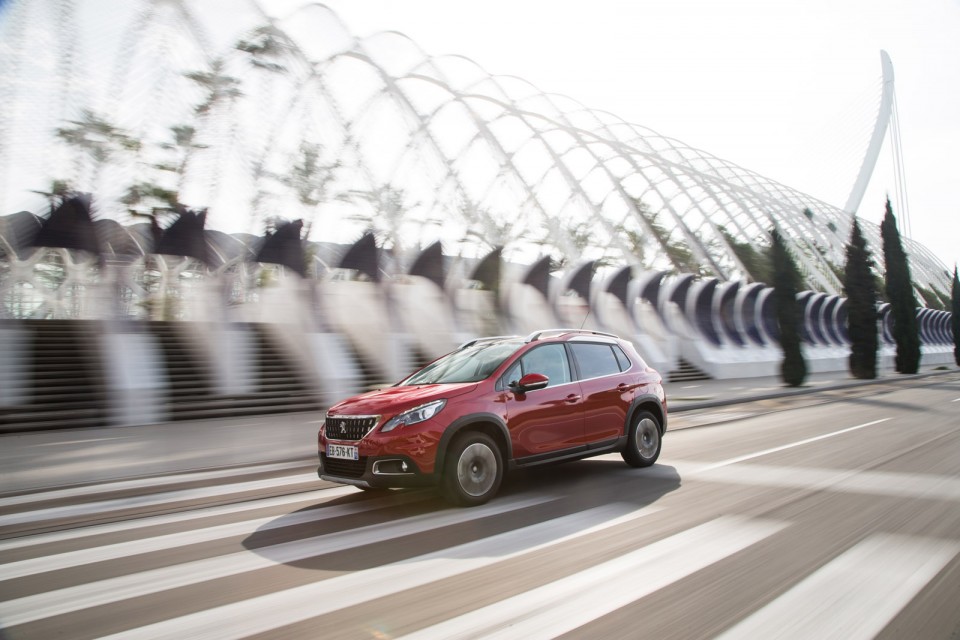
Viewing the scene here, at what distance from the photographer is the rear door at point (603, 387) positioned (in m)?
7.82

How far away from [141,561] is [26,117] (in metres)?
25.1

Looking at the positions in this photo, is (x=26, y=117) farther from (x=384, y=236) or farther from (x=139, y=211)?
(x=384, y=236)

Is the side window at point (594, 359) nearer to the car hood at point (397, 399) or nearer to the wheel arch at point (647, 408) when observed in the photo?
the wheel arch at point (647, 408)

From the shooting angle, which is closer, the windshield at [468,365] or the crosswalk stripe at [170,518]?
the crosswalk stripe at [170,518]

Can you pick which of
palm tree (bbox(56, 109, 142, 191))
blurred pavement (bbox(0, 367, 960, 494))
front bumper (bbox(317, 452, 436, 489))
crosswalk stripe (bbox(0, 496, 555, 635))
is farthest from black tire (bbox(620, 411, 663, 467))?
palm tree (bbox(56, 109, 142, 191))

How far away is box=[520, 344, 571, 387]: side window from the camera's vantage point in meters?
7.51

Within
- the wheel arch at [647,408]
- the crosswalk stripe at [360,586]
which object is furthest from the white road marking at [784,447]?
the crosswalk stripe at [360,586]

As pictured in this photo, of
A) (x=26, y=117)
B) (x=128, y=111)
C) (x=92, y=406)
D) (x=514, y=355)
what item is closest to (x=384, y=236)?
(x=128, y=111)

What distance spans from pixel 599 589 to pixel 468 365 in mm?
3769

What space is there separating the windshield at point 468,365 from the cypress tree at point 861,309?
30.3 metres

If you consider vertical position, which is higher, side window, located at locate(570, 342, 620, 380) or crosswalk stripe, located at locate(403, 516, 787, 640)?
side window, located at locate(570, 342, 620, 380)

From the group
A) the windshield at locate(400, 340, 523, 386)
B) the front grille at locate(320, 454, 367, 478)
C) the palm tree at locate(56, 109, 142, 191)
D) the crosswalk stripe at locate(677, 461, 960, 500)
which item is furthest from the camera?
the palm tree at locate(56, 109, 142, 191)

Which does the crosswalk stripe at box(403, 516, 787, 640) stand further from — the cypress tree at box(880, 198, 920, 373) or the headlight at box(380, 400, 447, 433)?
the cypress tree at box(880, 198, 920, 373)

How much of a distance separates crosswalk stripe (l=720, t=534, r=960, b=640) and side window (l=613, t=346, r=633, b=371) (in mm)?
3795
